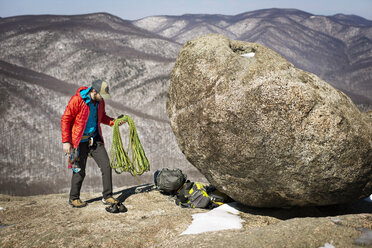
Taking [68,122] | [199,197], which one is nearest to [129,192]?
[199,197]

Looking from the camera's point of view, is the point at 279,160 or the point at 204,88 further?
the point at 204,88

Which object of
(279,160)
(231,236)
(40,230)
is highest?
(279,160)

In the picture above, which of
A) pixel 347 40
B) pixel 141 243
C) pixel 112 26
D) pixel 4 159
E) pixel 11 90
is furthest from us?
pixel 347 40

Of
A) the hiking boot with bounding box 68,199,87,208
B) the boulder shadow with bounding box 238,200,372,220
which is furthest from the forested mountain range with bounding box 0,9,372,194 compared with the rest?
the boulder shadow with bounding box 238,200,372,220

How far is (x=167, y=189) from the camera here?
7.00 m

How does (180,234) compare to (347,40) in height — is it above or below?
below

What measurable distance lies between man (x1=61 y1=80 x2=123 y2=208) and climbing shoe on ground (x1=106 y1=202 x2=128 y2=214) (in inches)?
6.5

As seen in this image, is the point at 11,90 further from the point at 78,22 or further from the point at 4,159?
the point at 78,22

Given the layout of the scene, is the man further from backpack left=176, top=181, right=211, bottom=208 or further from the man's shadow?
backpack left=176, top=181, right=211, bottom=208

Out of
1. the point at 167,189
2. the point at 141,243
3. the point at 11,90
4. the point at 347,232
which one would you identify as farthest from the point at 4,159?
the point at 347,232

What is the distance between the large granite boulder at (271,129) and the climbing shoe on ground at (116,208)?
206 cm

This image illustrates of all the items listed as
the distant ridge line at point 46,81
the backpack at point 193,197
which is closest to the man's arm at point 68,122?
the backpack at point 193,197

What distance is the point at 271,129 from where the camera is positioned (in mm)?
4773

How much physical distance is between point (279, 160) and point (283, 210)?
66.0 inches
